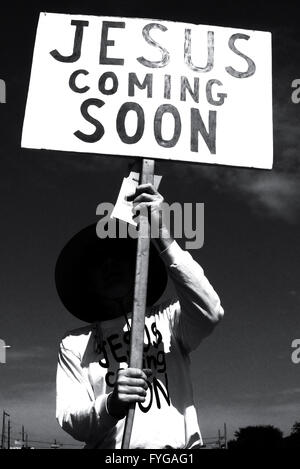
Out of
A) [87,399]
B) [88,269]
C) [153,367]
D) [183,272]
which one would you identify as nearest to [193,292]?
[183,272]

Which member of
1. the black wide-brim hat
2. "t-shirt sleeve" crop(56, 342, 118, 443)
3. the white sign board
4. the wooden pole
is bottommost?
"t-shirt sleeve" crop(56, 342, 118, 443)

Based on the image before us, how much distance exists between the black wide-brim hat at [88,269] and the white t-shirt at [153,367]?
25cm

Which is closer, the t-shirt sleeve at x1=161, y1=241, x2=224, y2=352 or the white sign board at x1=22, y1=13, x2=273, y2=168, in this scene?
the t-shirt sleeve at x1=161, y1=241, x2=224, y2=352

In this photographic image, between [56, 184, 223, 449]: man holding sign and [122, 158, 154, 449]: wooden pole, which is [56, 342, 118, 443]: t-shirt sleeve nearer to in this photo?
[56, 184, 223, 449]: man holding sign

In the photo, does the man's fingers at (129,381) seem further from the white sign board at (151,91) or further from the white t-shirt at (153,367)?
the white sign board at (151,91)

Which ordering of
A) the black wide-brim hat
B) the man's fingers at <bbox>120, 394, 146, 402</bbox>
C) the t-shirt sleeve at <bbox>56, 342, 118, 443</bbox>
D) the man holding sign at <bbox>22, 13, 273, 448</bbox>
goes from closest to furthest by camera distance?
the man's fingers at <bbox>120, 394, 146, 402</bbox> < the t-shirt sleeve at <bbox>56, 342, 118, 443</bbox> < the man holding sign at <bbox>22, 13, 273, 448</bbox> < the black wide-brim hat

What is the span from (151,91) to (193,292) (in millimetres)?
1063

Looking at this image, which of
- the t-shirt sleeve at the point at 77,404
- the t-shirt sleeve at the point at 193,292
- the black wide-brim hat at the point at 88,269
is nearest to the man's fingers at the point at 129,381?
the t-shirt sleeve at the point at 77,404

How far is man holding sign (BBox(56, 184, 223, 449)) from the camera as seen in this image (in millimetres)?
2918

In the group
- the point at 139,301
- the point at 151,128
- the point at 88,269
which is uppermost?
the point at 151,128

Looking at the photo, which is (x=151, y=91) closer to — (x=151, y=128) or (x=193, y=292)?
(x=151, y=128)

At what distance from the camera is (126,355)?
10.6 ft

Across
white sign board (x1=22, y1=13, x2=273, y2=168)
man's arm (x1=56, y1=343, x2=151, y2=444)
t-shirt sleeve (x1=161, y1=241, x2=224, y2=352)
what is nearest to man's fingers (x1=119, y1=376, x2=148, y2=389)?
man's arm (x1=56, y1=343, x2=151, y2=444)
